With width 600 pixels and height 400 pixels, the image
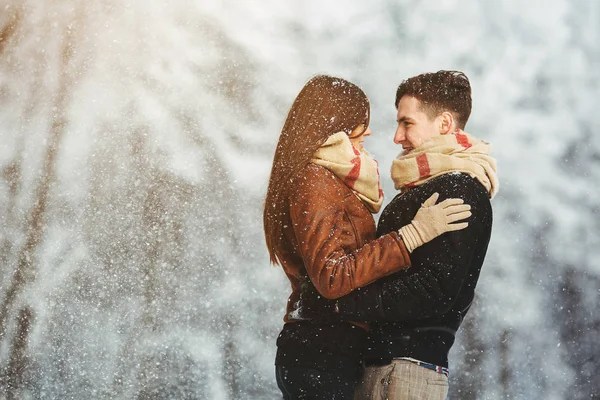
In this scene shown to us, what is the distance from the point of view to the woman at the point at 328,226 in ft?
6.92

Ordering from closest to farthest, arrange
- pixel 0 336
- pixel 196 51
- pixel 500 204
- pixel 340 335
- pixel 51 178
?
pixel 340 335 → pixel 0 336 → pixel 51 178 → pixel 196 51 → pixel 500 204

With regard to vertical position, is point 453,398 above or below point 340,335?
above

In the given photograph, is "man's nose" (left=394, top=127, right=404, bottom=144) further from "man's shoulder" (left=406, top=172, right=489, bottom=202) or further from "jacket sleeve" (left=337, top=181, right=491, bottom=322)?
"jacket sleeve" (left=337, top=181, right=491, bottom=322)

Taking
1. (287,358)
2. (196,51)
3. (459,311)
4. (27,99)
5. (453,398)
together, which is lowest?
(287,358)

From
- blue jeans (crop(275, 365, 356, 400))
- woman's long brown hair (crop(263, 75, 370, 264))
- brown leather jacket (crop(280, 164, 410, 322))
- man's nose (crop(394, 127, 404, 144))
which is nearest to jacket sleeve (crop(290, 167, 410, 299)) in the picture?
brown leather jacket (crop(280, 164, 410, 322))

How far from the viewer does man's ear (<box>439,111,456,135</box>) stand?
2496mm

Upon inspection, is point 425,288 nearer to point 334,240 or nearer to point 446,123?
point 334,240

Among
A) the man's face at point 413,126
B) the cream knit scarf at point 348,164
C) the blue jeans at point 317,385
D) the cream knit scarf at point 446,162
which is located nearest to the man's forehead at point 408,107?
the man's face at point 413,126

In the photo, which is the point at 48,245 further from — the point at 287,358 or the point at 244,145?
the point at 287,358

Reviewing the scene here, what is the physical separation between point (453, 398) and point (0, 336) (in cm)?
608

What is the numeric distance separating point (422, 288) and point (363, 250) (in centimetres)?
22

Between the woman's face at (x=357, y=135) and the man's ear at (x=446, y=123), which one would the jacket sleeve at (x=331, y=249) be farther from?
the man's ear at (x=446, y=123)

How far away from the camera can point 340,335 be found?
7.09 ft

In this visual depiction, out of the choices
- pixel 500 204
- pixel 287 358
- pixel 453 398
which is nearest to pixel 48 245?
pixel 453 398
